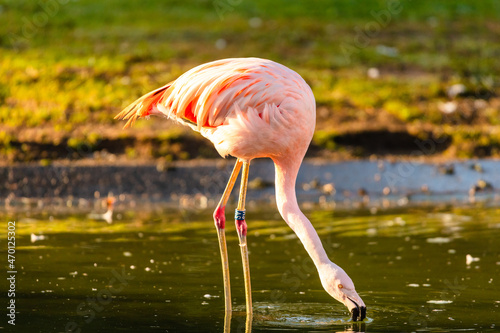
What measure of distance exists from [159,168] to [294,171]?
571 cm

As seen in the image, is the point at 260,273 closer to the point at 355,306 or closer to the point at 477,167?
the point at 355,306

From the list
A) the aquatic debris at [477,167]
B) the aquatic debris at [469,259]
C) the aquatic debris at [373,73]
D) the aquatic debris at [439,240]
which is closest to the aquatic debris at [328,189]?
the aquatic debris at [477,167]

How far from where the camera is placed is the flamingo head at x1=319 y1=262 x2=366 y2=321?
568 centimetres

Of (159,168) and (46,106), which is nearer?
(159,168)

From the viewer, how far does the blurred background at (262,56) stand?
12867 mm

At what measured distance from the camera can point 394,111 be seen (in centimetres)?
1400

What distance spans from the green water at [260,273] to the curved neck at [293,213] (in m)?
0.47

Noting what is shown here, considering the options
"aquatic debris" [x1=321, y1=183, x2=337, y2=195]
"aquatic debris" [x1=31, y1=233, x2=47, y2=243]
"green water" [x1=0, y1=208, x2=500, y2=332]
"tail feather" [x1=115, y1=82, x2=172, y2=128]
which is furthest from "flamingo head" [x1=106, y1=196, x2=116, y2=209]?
"tail feather" [x1=115, y1=82, x2=172, y2=128]

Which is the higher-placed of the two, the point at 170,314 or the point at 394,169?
the point at 394,169

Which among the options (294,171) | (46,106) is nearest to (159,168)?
(46,106)

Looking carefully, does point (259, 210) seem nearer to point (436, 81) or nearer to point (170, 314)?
point (170, 314)

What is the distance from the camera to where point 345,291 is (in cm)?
570

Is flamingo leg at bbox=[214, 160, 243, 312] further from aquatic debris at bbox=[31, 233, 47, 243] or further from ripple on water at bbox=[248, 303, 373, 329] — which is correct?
aquatic debris at bbox=[31, 233, 47, 243]

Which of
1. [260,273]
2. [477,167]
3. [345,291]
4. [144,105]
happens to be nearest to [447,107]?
[477,167]
